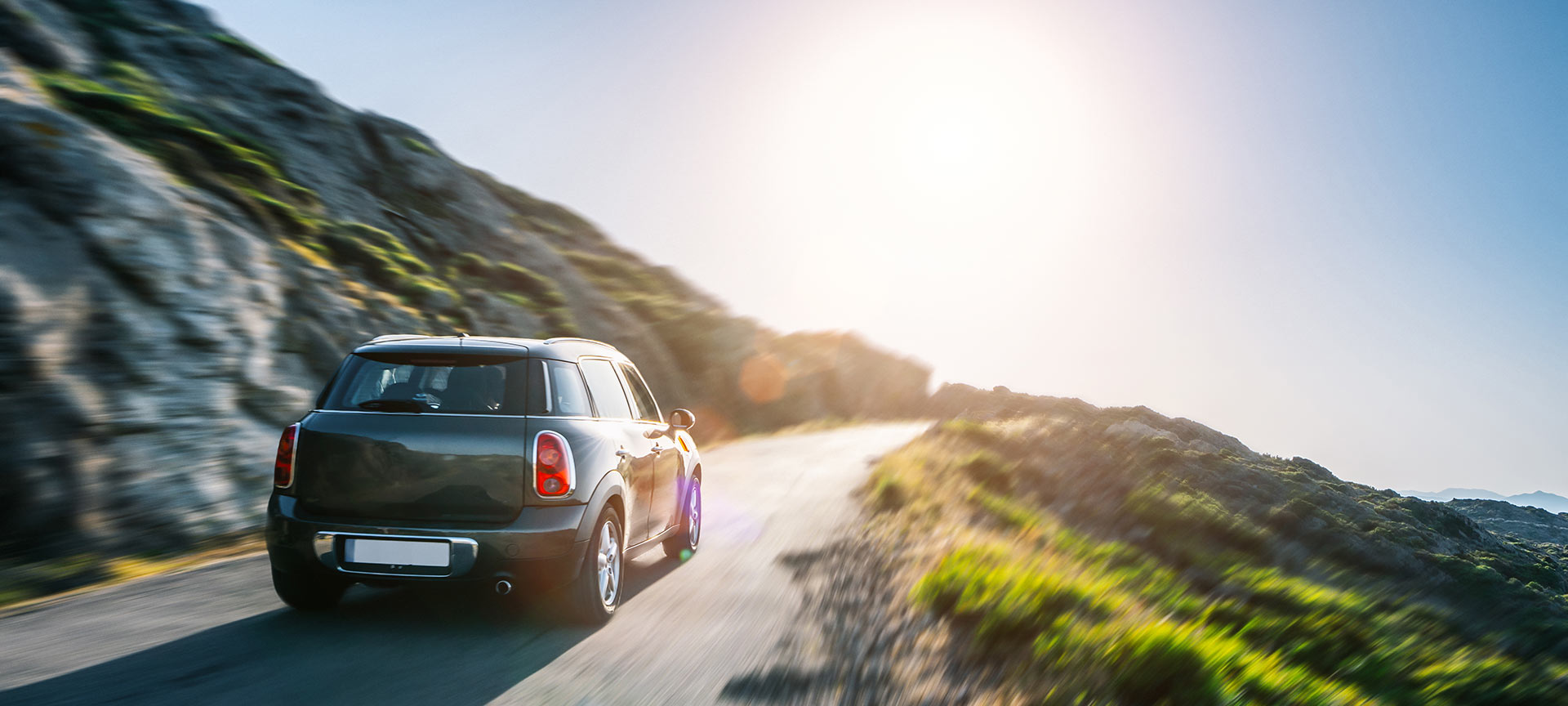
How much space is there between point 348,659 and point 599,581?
52.6 inches

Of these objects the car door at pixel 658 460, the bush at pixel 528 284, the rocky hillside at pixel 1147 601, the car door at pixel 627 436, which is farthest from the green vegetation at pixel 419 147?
the car door at pixel 627 436

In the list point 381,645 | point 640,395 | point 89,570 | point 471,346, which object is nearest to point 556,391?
point 471,346

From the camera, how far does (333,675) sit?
439 cm

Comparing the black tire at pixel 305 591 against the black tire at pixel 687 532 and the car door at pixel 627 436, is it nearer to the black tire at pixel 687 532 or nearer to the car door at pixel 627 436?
the car door at pixel 627 436

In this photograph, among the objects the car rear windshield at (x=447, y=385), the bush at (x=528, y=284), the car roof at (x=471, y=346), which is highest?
the bush at (x=528, y=284)

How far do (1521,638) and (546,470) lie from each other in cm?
734


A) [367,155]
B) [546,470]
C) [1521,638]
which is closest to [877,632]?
[546,470]

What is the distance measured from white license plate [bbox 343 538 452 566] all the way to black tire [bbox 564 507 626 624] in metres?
0.69

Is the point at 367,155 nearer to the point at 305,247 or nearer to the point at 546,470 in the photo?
the point at 305,247

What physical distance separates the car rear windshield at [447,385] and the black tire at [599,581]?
0.84m

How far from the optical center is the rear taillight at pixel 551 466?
5199 mm

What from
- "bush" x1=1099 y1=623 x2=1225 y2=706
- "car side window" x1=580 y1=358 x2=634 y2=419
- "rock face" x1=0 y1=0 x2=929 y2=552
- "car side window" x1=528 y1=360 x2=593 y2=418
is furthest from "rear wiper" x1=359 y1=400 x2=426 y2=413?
"bush" x1=1099 y1=623 x2=1225 y2=706

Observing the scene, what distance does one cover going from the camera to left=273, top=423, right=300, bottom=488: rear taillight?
5215mm

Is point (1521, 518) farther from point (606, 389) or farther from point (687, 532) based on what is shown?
point (606, 389)
